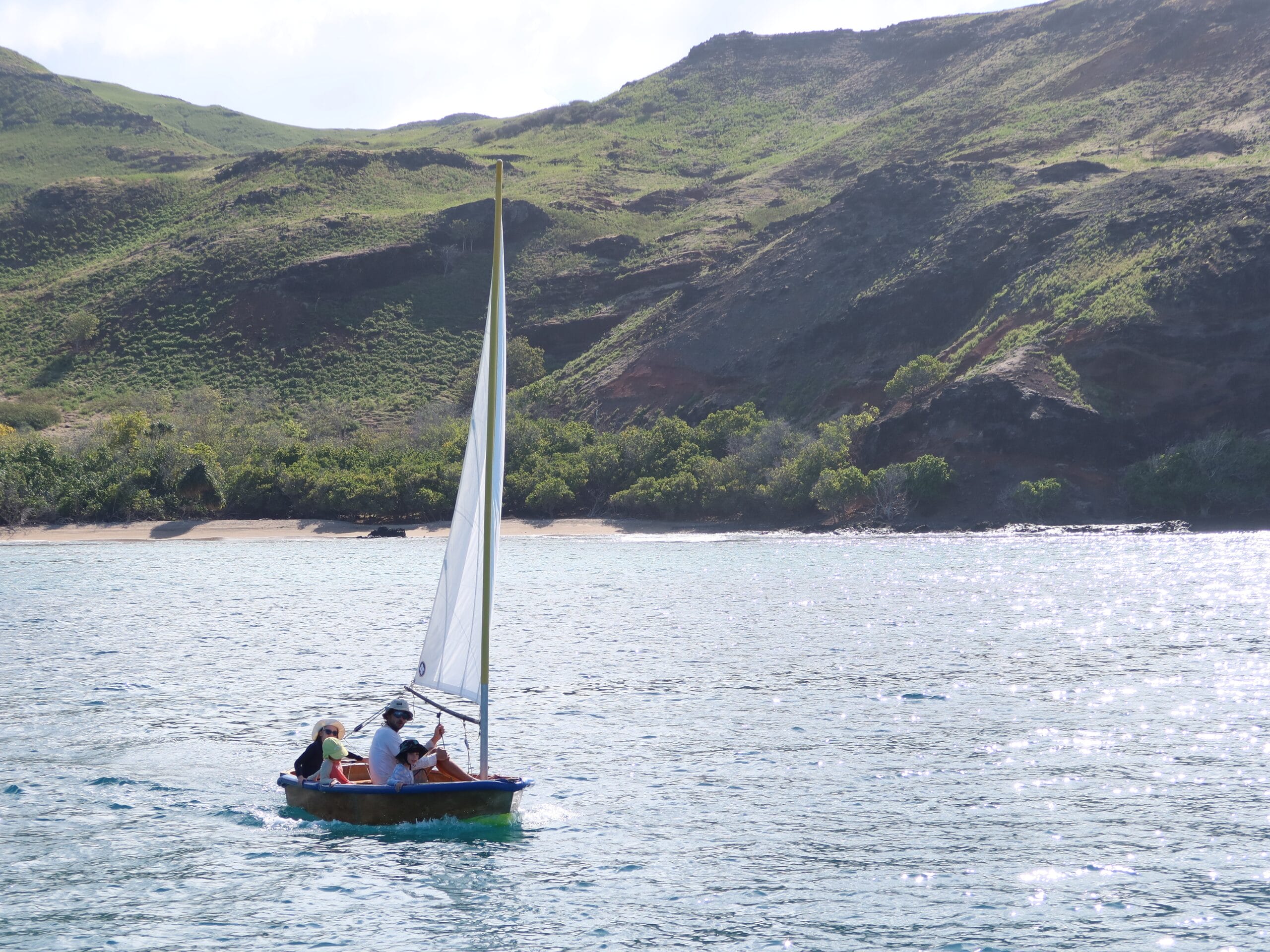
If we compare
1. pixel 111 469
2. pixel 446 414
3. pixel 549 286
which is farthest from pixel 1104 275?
pixel 111 469

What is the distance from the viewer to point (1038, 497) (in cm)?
8119

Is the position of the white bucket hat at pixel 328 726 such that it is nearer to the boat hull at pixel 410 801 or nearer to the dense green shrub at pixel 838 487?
the boat hull at pixel 410 801

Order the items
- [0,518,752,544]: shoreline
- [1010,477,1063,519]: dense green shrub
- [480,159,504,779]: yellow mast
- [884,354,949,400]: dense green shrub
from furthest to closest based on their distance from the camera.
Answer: [884,354,949,400]: dense green shrub
[0,518,752,544]: shoreline
[1010,477,1063,519]: dense green shrub
[480,159,504,779]: yellow mast

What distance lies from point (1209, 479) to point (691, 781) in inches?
2679

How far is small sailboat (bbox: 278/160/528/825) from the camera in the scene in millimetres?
17203

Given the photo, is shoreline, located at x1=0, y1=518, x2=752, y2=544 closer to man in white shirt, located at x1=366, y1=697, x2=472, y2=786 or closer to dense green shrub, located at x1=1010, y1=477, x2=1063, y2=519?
dense green shrub, located at x1=1010, y1=477, x2=1063, y2=519

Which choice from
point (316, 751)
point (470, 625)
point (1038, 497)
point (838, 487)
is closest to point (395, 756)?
point (316, 751)

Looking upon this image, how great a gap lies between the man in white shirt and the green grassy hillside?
72.1 m

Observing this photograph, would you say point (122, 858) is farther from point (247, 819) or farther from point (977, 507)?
point (977, 507)

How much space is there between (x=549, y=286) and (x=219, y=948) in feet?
437

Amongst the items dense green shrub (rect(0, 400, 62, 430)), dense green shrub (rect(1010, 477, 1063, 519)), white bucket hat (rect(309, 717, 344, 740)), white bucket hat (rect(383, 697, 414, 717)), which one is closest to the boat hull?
white bucket hat (rect(309, 717, 344, 740))

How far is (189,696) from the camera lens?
30.9m

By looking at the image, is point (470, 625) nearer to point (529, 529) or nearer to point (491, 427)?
point (491, 427)

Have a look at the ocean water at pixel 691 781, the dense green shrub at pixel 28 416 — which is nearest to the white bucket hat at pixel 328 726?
the ocean water at pixel 691 781
